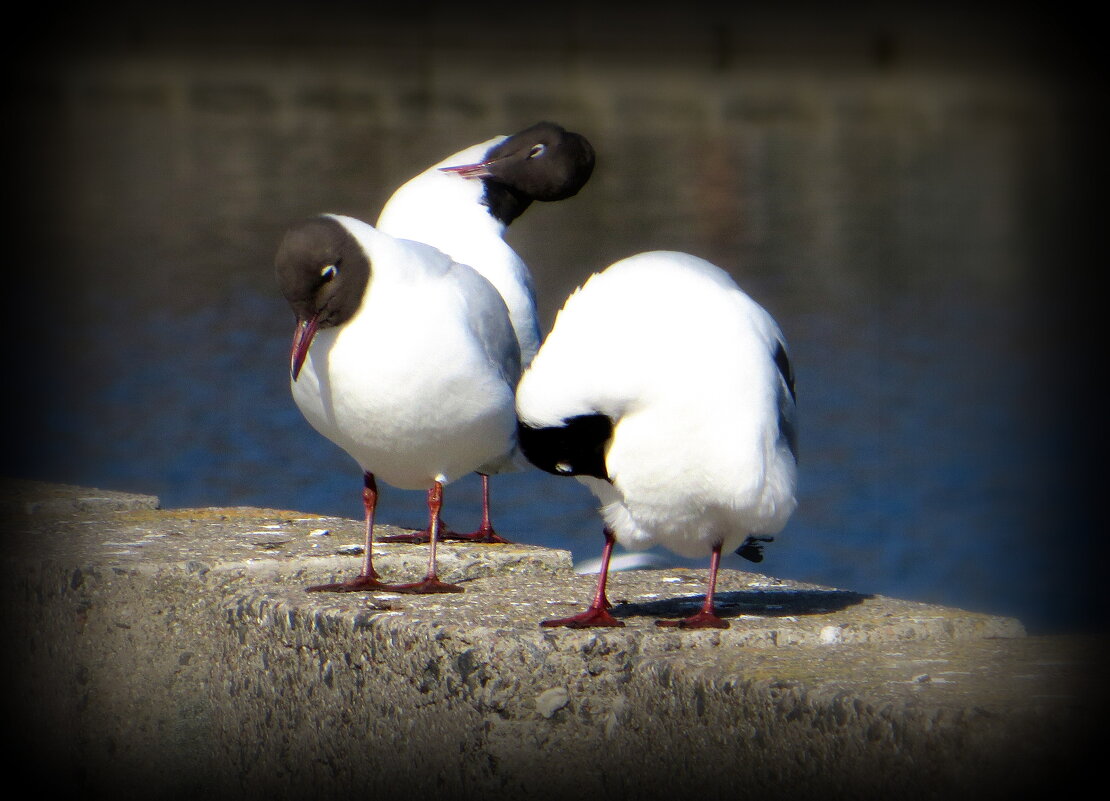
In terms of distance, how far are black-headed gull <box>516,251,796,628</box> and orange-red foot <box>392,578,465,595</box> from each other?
1.60 feet

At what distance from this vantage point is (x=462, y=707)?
3.73 m

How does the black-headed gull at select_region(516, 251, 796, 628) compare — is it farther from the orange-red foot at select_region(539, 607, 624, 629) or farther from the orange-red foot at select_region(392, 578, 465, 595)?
the orange-red foot at select_region(392, 578, 465, 595)

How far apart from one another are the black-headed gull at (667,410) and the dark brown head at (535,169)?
2.10 metres

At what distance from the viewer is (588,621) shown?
154 inches

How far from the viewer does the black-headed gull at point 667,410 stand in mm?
3973

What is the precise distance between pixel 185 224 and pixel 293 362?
19.8 metres

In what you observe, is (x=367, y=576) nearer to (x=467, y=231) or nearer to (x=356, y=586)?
(x=356, y=586)

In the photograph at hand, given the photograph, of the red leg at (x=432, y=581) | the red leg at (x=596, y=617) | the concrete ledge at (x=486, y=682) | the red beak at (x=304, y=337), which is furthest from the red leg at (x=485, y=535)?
the red leg at (x=596, y=617)

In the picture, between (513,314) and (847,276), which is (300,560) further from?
(847,276)

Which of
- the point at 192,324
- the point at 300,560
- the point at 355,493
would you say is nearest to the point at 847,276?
the point at 192,324

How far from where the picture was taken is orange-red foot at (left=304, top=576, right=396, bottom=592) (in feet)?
14.3

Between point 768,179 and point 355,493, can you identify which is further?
point 768,179

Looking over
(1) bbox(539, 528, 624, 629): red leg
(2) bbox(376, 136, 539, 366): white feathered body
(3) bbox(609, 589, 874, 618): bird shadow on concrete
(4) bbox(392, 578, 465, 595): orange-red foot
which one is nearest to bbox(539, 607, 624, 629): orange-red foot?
(1) bbox(539, 528, 624, 629): red leg

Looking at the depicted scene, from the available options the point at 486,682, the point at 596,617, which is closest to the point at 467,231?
the point at 596,617
